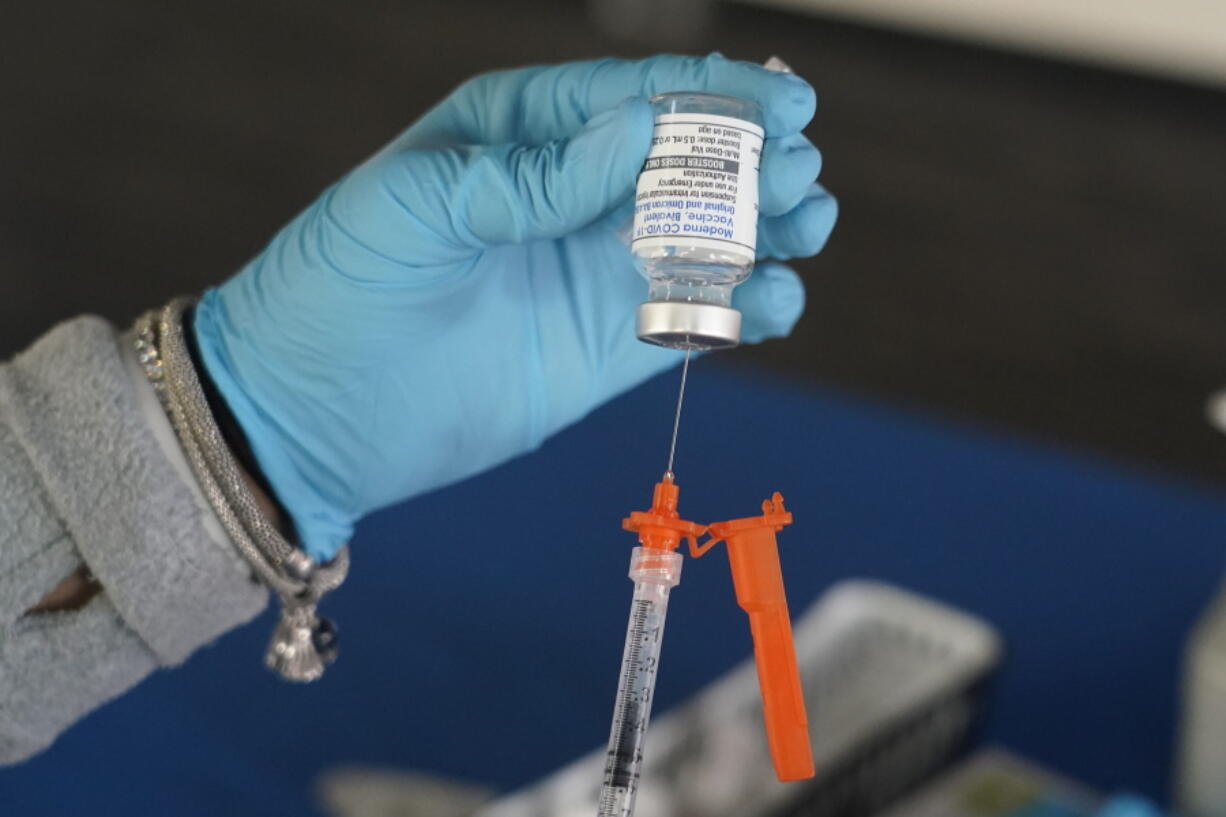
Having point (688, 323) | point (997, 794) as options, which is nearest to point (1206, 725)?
point (997, 794)

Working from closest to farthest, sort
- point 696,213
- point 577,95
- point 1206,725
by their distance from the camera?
point 696,213, point 577,95, point 1206,725

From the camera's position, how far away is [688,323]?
2.72 ft

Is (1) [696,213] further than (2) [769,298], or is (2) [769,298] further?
(2) [769,298]

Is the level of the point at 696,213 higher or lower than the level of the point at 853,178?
higher

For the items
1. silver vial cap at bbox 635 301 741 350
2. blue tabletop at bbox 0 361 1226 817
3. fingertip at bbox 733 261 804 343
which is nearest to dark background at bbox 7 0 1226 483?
blue tabletop at bbox 0 361 1226 817

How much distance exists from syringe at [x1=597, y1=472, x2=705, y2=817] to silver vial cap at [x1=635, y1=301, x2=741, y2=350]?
0.30 feet

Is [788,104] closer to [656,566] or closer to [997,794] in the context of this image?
[656,566]

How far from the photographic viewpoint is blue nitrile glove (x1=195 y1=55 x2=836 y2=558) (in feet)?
3.03

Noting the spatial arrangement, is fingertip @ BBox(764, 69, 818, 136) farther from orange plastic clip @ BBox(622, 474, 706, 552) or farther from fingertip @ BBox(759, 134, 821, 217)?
orange plastic clip @ BBox(622, 474, 706, 552)

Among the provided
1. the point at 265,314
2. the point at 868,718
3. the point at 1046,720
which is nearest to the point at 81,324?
the point at 265,314

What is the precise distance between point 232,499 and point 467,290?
26 centimetres

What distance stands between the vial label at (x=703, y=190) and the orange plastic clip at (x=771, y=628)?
17 cm

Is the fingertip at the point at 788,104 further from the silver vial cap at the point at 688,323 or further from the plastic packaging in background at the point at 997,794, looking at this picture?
the plastic packaging in background at the point at 997,794

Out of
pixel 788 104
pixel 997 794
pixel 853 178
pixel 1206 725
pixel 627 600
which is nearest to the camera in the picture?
pixel 788 104
